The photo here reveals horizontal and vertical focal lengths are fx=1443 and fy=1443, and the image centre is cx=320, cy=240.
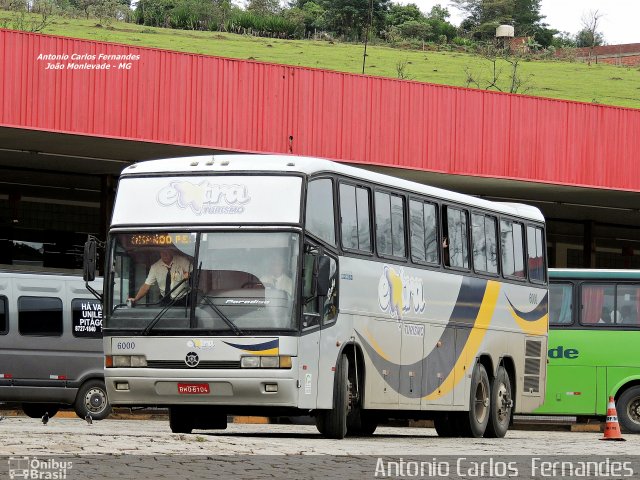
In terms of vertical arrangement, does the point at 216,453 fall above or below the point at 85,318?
above

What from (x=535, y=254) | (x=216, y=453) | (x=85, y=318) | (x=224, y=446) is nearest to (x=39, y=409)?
(x=85, y=318)

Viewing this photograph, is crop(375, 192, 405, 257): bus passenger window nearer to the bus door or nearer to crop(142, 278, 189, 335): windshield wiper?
the bus door

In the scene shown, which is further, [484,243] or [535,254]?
[535,254]

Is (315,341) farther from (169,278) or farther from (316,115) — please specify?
(316,115)

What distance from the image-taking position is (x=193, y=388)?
16094 millimetres

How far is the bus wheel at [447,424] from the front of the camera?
21.0 metres

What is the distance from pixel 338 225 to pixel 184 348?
8.05 feet

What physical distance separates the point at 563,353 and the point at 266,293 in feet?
41.9

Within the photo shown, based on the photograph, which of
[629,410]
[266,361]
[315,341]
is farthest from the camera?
[629,410]

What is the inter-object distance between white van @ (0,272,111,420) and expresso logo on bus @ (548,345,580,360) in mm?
8473

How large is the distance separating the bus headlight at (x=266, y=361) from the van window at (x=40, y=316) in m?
10.8

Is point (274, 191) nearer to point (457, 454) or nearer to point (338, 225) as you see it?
point (338, 225)

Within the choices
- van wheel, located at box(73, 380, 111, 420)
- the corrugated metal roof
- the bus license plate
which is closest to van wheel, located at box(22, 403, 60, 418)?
van wheel, located at box(73, 380, 111, 420)

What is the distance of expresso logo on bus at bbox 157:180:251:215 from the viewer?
16516 mm
